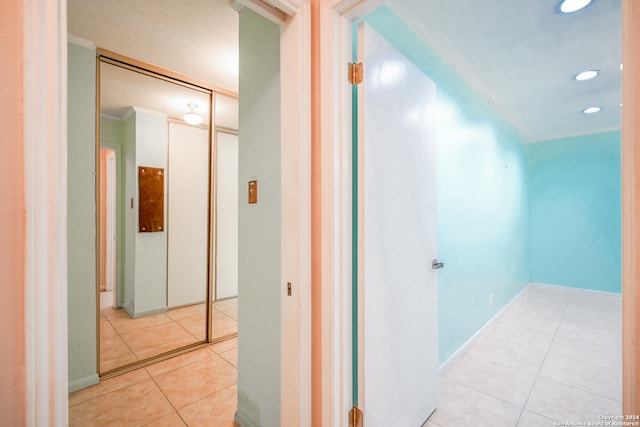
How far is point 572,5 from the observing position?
163 centimetres

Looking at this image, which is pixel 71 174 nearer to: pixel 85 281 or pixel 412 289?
pixel 85 281

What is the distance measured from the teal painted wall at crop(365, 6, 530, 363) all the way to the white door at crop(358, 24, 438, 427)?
0.41m

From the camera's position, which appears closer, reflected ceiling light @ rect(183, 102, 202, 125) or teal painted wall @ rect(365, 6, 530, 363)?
teal painted wall @ rect(365, 6, 530, 363)

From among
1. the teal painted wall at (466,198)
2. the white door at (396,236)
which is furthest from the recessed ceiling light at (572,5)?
the white door at (396,236)

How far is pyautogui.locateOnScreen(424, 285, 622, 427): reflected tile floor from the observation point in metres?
1.69

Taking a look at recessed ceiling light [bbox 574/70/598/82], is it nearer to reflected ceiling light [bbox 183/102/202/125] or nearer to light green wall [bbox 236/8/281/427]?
light green wall [bbox 236/8/281/427]

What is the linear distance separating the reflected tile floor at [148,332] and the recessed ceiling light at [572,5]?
3.60 meters

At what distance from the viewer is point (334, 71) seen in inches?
43.0

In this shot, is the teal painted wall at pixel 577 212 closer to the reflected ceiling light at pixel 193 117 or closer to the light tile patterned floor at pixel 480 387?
the light tile patterned floor at pixel 480 387

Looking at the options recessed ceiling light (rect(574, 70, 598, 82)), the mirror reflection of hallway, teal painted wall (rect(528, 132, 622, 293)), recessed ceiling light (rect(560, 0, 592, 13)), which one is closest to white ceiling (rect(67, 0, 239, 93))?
the mirror reflection of hallway

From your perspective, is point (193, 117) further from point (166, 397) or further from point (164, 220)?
point (166, 397)

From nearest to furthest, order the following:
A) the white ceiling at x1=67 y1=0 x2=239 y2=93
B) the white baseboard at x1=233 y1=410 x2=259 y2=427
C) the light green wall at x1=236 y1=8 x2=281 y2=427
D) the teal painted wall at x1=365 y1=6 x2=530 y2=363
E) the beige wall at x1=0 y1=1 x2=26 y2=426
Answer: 1. the beige wall at x1=0 y1=1 x2=26 y2=426
2. the light green wall at x1=236 y1=8 x2=281 y2=427
3. the white baseboard at x1=233 y1=410 x2=259 y2=427
4. the white ceiling at x1=67 y1=0 x2=239 y2=93
5. the teal painted wall at x1=365 y1=6 x2=530 y2=363

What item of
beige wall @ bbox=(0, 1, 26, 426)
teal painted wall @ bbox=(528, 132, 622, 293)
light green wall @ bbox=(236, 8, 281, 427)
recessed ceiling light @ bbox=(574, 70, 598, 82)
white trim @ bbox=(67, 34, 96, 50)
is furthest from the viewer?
teal painted wall @ bbox=(528, 132, 622, 293)

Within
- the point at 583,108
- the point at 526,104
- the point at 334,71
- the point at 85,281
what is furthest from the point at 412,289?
the point at 583,108
